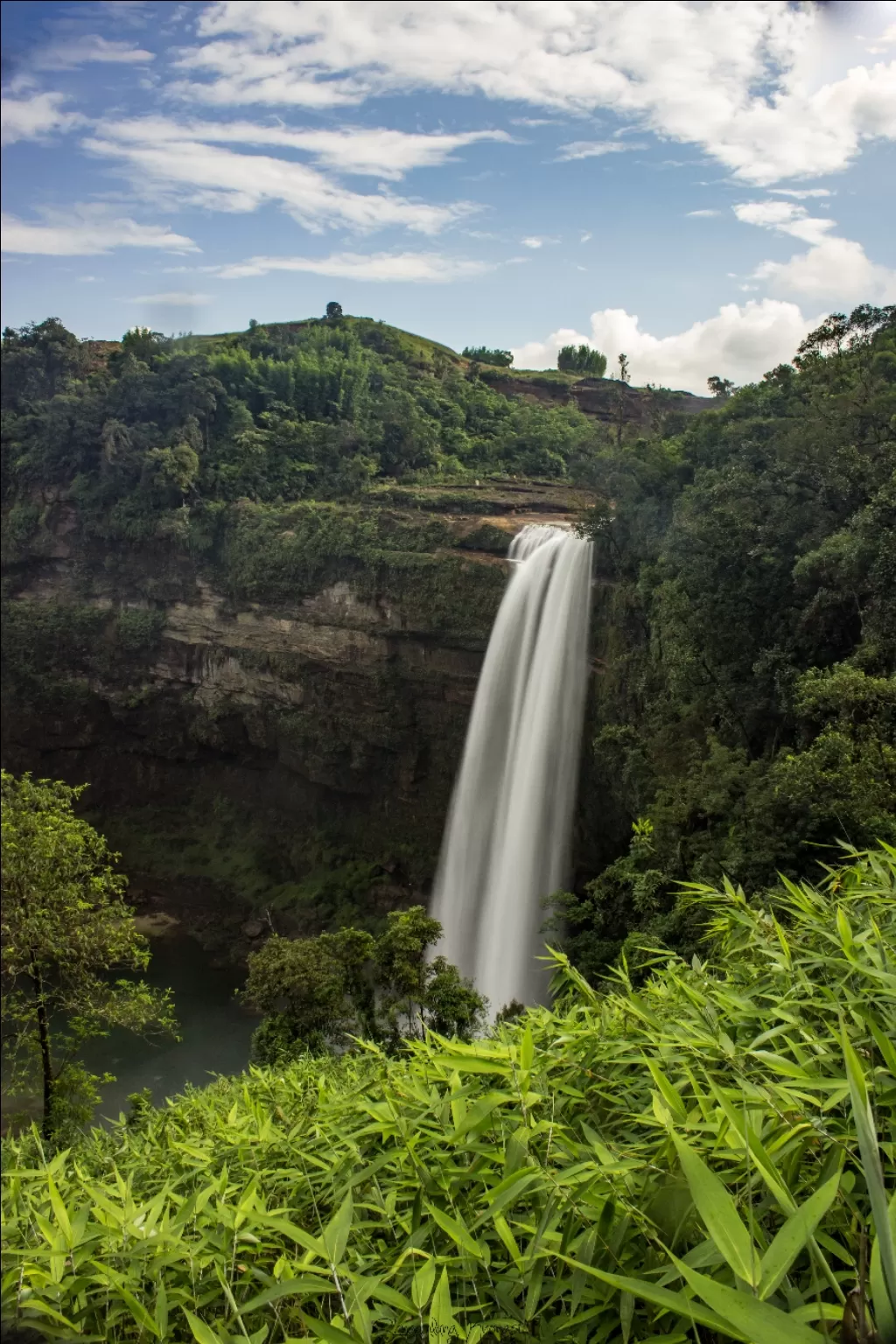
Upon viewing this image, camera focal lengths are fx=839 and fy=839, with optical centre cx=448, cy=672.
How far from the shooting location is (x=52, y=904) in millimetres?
7641

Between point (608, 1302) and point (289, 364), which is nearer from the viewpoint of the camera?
point (608, 1302)

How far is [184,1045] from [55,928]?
863 cm

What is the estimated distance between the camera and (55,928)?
7.48m

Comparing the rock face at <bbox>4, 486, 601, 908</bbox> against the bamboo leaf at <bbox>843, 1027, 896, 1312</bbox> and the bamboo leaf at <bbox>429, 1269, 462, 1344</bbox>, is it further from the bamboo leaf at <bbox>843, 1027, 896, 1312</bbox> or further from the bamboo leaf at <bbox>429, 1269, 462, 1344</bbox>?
the bamboo leaf at <bbox>843, 1027, 896, 1312</bbox>

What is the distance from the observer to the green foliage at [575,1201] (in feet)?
3.77

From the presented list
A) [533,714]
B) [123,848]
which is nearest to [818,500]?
[533,714]

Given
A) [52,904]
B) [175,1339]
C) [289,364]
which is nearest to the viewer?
[175,1339]

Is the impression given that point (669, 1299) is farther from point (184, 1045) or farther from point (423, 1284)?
point (184, 1045)

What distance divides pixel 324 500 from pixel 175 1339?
20.6m

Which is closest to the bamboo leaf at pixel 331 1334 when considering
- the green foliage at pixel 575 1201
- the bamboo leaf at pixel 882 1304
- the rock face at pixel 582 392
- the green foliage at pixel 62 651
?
the green foliage at pixel 575 1201

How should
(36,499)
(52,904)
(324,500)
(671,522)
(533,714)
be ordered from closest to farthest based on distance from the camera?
(52,904) → (671,522) → (533,714) → (324,500) → (36,499)

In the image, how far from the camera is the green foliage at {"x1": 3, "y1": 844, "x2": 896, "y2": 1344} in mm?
1150

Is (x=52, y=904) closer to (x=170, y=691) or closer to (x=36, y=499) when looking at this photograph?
(x=170, y=691)

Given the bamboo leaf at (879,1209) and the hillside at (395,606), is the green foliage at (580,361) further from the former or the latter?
A: the bamboo leaf at (879,1209)
